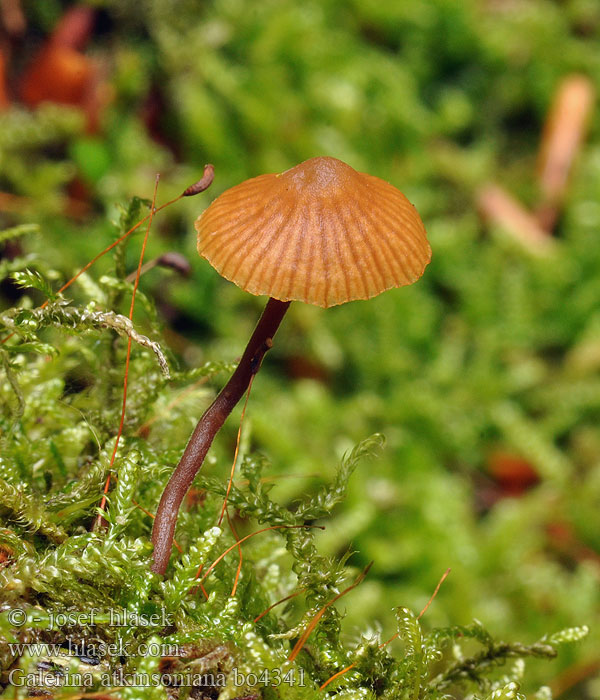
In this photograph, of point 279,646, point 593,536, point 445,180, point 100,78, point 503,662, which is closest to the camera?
point 279,646

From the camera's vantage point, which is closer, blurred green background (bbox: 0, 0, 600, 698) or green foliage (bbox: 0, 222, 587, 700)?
green foliage (bbox: 0, 222, 587, 700)

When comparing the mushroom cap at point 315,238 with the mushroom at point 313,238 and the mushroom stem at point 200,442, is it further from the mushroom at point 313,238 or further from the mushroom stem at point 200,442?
the mushroom stem at point 200,442

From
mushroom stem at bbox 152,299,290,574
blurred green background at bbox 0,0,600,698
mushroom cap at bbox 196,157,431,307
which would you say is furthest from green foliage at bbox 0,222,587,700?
blurred green background at bbox 0,0,600,698

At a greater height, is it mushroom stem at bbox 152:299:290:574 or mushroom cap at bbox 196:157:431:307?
mushroom cap at bbox 196:157:431:307

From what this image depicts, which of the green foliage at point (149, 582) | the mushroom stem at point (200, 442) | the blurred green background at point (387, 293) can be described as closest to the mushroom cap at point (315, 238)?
the mushroom stem at point (200, 442)

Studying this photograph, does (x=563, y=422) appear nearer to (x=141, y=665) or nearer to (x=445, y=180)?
(x=445, y=180)

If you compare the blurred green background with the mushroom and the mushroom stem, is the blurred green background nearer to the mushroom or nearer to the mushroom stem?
the mushroom stem

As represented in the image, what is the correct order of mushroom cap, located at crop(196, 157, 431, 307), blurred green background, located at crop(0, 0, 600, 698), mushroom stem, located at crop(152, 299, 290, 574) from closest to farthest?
mushroom cap, located at crop(196, 157, 431, 307) < mushroom stem, located at crop(152, 299, 290, 574) < blurred green background, located at crop(0, 0, 600, 698)

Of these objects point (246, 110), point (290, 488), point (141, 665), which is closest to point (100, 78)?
point (246, 110)
